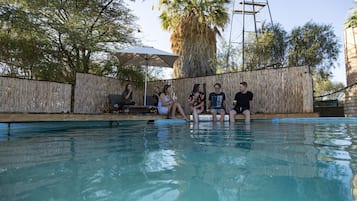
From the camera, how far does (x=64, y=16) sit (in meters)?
9.43

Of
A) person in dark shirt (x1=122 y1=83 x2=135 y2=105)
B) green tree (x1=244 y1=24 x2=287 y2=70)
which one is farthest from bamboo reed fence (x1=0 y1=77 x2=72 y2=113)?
green tree (x1=244 y1=24 x2=287 y2=70)

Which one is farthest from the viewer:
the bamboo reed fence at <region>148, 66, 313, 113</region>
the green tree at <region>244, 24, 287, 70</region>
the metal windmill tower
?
the metal windmill tower

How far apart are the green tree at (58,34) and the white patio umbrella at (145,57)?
5.18ft

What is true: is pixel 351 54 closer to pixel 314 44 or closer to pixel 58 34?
pixel 314 44

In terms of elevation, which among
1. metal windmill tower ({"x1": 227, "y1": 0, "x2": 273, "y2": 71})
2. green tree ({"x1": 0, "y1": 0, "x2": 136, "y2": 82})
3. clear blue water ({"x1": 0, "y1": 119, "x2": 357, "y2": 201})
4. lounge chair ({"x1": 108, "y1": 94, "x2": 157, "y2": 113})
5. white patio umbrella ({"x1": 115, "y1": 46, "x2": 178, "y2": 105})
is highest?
metal windmill tower ({"x1": 227, "y1": 0, "x2": 273, "y2": 71})

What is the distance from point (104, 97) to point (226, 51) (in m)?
7.17

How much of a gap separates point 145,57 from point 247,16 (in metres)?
8.89

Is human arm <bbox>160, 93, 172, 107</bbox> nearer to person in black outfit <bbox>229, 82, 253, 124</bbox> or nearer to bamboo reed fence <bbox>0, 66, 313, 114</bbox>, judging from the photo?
person in black outfit <bbox>229, 82, 253, 124</bbox>

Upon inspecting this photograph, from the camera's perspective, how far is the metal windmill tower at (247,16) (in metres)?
13.7

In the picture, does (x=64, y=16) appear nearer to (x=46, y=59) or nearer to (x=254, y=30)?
(x=46, y=59)

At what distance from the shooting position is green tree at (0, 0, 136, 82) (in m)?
7.70

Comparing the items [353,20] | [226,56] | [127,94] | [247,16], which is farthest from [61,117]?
[247,16]

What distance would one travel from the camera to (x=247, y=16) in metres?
14.3

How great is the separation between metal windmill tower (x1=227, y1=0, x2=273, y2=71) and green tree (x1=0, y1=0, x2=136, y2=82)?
669 centimetres
